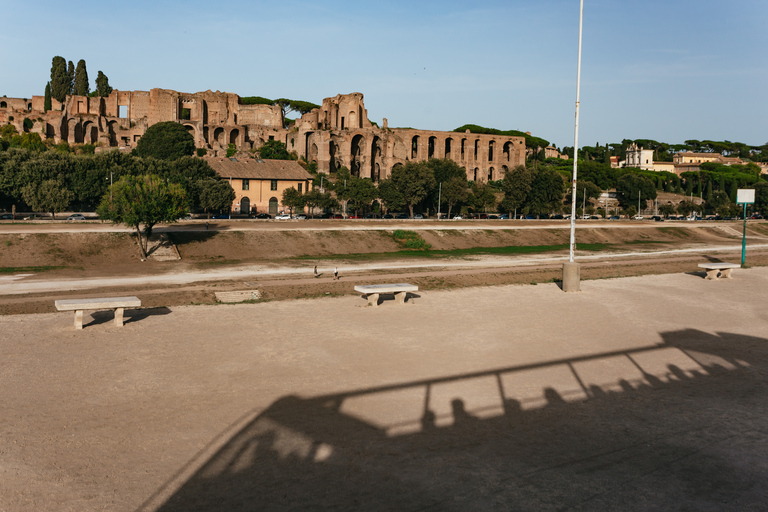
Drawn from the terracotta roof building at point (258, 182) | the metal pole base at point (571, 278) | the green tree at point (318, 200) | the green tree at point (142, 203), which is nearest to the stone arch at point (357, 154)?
the terracotta roof building at point (258, 182)

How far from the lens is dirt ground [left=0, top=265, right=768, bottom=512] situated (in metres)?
7.61

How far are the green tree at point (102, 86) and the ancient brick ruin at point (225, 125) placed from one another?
500 cm

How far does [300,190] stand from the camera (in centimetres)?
7575

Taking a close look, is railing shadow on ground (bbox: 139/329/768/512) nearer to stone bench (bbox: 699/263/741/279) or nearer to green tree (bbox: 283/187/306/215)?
stone bench (bbox: 699/263/741/279)

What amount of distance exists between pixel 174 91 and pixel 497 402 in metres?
101

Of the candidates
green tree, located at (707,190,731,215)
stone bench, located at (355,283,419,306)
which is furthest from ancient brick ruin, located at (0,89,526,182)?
stone bench, located at (355,283,419,306)

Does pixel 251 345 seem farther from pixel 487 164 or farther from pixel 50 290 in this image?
pixel 487 164

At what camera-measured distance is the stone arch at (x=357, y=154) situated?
98.1 m

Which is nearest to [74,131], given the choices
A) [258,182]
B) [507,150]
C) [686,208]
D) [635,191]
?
[258,182]

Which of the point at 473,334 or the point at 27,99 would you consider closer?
the point at 473,334

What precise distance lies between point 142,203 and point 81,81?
269 ft

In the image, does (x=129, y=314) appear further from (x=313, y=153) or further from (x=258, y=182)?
(x=313, y=153)

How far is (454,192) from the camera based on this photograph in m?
78.2

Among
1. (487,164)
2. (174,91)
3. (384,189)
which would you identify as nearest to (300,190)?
(384,189)
